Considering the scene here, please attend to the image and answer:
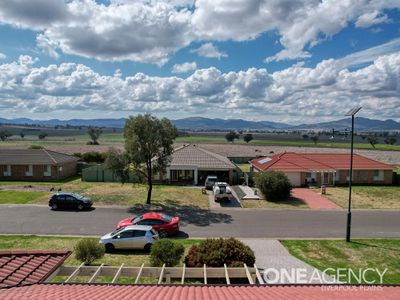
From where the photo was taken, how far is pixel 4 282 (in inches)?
342

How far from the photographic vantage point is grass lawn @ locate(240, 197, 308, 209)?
3136 cm

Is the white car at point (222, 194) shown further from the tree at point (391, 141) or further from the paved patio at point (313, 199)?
the tree at point (391, 141)

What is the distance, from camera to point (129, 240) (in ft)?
61.9

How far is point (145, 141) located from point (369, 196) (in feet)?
80.3

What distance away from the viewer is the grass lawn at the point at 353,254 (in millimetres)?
17028

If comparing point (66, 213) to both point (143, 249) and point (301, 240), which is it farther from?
point (301, 240)

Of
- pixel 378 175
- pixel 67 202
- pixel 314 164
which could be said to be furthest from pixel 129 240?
pixel 378 175

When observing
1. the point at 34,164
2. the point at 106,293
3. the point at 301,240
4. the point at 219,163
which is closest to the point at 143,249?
the point at 301,240

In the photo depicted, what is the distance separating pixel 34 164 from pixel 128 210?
22227mm

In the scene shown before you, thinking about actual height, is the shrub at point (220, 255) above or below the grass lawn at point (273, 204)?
above

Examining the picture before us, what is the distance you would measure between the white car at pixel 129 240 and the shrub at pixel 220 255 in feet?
14.2

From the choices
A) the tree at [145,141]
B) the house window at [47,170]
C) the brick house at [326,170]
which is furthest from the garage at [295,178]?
the house window at [47,170]

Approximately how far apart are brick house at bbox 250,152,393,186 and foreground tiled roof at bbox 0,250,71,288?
32642 millimetres

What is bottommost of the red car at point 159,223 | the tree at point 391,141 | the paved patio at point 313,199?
the paved patio at point 313,199
